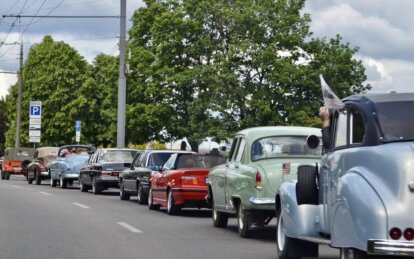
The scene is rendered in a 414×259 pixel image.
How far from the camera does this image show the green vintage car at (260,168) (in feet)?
50.1

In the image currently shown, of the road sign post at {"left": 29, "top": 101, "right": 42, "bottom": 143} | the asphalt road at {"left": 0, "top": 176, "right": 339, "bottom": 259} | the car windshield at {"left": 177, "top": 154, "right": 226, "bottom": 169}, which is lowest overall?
the asphalt road at {"left": 0, "top": 176, "right": 339, "bottom": 259}

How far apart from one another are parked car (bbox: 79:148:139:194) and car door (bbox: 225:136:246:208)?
50.5ft

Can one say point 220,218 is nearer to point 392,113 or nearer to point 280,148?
point 280,148

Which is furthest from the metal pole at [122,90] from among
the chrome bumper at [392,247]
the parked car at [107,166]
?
the chrome bumper at [392,247]

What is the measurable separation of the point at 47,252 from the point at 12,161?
45.0 metres

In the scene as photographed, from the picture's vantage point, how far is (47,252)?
13461mm

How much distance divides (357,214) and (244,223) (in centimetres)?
728

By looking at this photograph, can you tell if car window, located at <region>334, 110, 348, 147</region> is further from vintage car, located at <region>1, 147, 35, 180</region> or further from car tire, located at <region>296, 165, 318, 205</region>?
vintage car, located at <region>1, 147, 35, 180</region>

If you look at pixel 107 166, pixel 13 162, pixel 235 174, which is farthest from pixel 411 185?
pixel 13 162

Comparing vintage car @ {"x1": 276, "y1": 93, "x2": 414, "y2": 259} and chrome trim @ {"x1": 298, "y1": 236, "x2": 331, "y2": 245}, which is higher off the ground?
vintage car @ {"x1": 276, "y1": 93, "x2": 414, "y2": 259}

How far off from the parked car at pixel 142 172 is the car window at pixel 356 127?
15533mm

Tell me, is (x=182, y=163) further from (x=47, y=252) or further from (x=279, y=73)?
(x=279, y=73)

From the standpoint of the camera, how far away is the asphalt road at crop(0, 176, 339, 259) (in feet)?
44.5

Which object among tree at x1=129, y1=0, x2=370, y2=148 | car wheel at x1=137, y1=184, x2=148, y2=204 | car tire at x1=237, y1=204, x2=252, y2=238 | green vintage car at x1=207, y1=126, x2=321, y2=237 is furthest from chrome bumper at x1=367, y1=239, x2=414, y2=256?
tree at x1=129, y1=0, x2=370, y2=148
